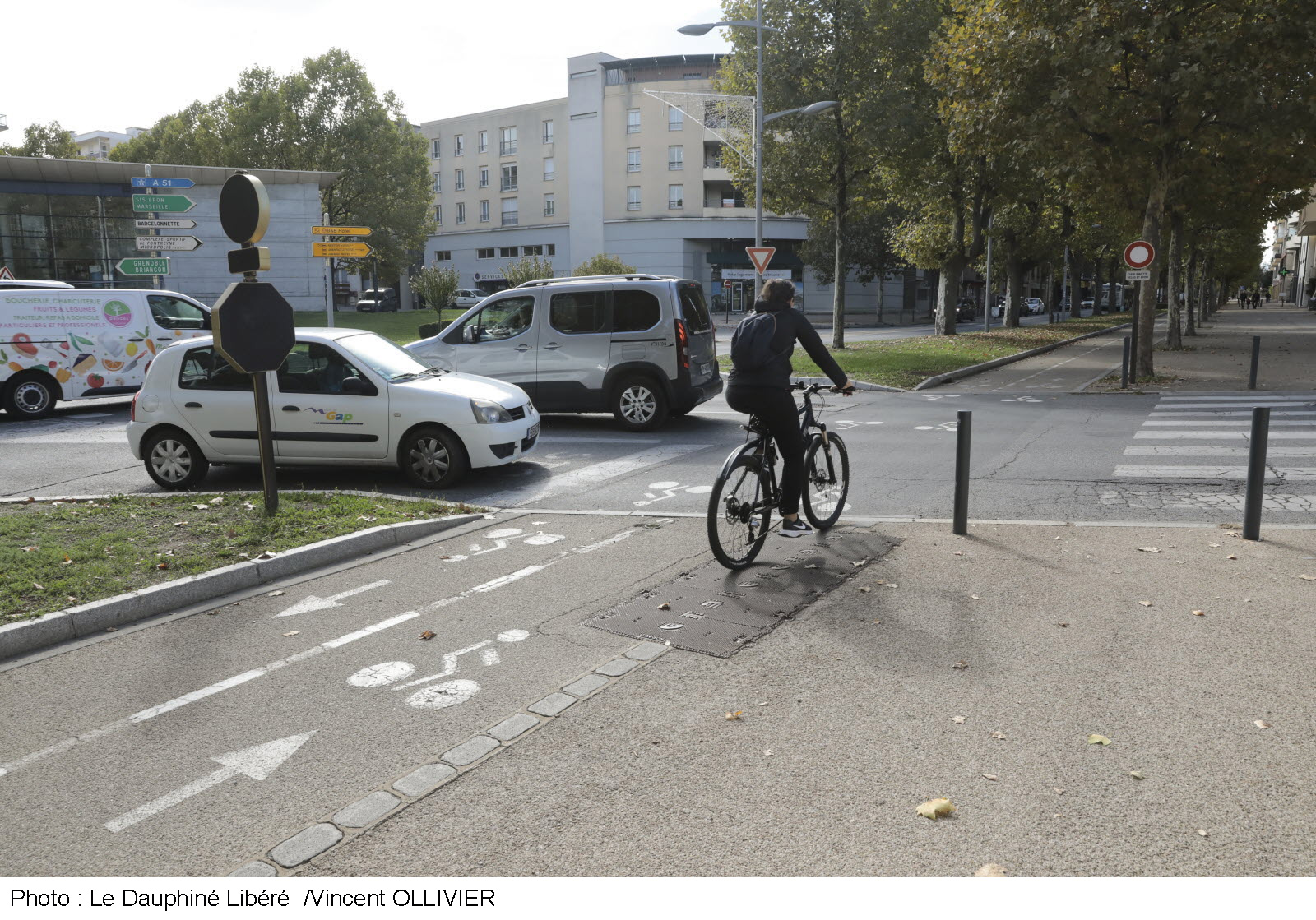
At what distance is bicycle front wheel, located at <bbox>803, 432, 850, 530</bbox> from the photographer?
24.0 ft

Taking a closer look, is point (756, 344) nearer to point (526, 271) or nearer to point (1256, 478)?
point (1256, 478)

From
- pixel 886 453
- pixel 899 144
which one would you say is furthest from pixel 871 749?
pixel 899 144

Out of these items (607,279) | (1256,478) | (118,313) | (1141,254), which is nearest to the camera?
(1256,478)

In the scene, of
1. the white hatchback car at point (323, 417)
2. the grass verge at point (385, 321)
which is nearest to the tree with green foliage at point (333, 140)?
the grass verge at point (385, 321)

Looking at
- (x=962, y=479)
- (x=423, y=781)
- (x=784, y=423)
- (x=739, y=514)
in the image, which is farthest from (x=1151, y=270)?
(x=423, y=781)

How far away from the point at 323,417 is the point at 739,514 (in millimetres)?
5061

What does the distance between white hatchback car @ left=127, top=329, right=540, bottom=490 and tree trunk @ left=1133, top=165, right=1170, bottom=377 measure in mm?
13709

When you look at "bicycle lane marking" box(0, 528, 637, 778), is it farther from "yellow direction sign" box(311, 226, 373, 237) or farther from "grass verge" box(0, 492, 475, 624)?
"yellow direction sign" box(311, 226, 373, 237)

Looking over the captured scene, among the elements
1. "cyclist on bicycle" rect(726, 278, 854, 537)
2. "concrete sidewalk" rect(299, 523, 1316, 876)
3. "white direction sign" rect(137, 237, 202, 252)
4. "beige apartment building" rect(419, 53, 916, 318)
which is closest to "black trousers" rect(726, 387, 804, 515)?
"cyclist on bicycle" rect(726, 278, 854, 537)

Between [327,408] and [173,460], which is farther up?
[327,408]

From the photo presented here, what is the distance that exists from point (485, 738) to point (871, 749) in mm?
1553

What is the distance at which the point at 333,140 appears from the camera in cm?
5156

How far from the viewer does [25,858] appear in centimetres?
327

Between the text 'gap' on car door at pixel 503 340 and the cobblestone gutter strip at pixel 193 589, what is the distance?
242 inches
